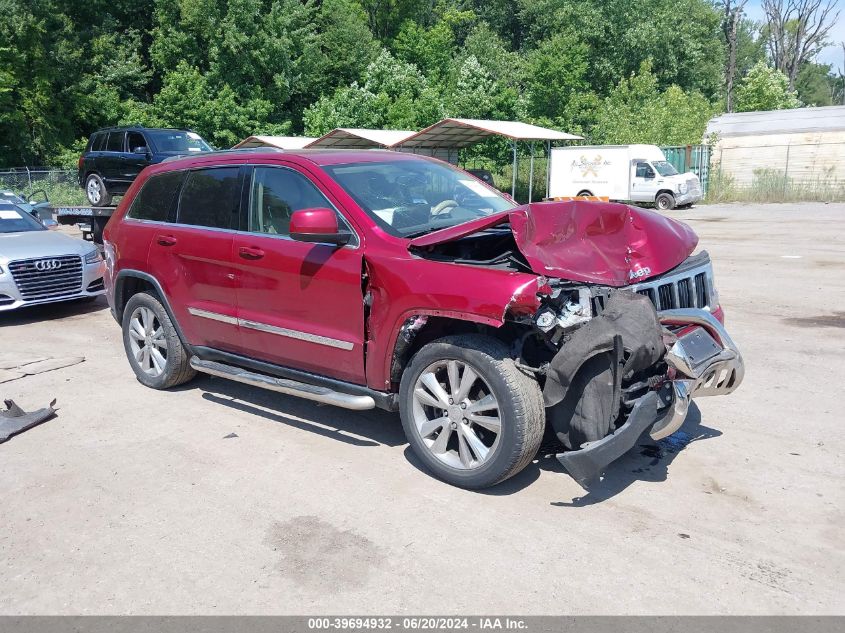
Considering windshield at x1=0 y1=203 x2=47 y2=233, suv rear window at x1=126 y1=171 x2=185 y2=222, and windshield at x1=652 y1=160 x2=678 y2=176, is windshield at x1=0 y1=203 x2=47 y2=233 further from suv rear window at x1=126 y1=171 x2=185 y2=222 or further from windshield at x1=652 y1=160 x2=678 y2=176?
windshield at x1=652 y1=160 x2=678 y2=176

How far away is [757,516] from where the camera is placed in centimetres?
402

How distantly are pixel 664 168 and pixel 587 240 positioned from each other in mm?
26354

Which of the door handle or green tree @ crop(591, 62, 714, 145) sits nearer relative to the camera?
the door handle

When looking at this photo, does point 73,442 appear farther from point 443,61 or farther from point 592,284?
point 443,61

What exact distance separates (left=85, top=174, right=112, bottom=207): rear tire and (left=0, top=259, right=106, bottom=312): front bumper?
8.86m

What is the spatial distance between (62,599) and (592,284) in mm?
3009

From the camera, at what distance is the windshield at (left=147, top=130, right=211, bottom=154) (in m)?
17.4

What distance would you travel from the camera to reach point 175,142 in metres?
17.7

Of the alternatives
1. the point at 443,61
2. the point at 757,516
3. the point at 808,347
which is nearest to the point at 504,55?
the point at 443,61

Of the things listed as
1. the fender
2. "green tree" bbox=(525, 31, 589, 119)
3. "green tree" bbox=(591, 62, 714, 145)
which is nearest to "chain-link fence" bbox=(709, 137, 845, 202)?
"green tree" bbox=(591, 62, 714, 145)

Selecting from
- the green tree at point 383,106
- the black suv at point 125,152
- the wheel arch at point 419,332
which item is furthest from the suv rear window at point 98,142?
the green tree at point 383,106

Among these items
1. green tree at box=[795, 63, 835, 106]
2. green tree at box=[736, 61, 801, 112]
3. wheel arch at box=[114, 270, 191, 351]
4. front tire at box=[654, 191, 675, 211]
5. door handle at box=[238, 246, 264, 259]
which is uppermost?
green tree at box=[795, 63, 835, 106]

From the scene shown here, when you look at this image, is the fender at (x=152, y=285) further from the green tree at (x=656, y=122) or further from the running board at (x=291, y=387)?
the green tree at (x=656, y=122)

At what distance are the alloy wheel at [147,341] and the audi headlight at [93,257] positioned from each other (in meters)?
3.98
